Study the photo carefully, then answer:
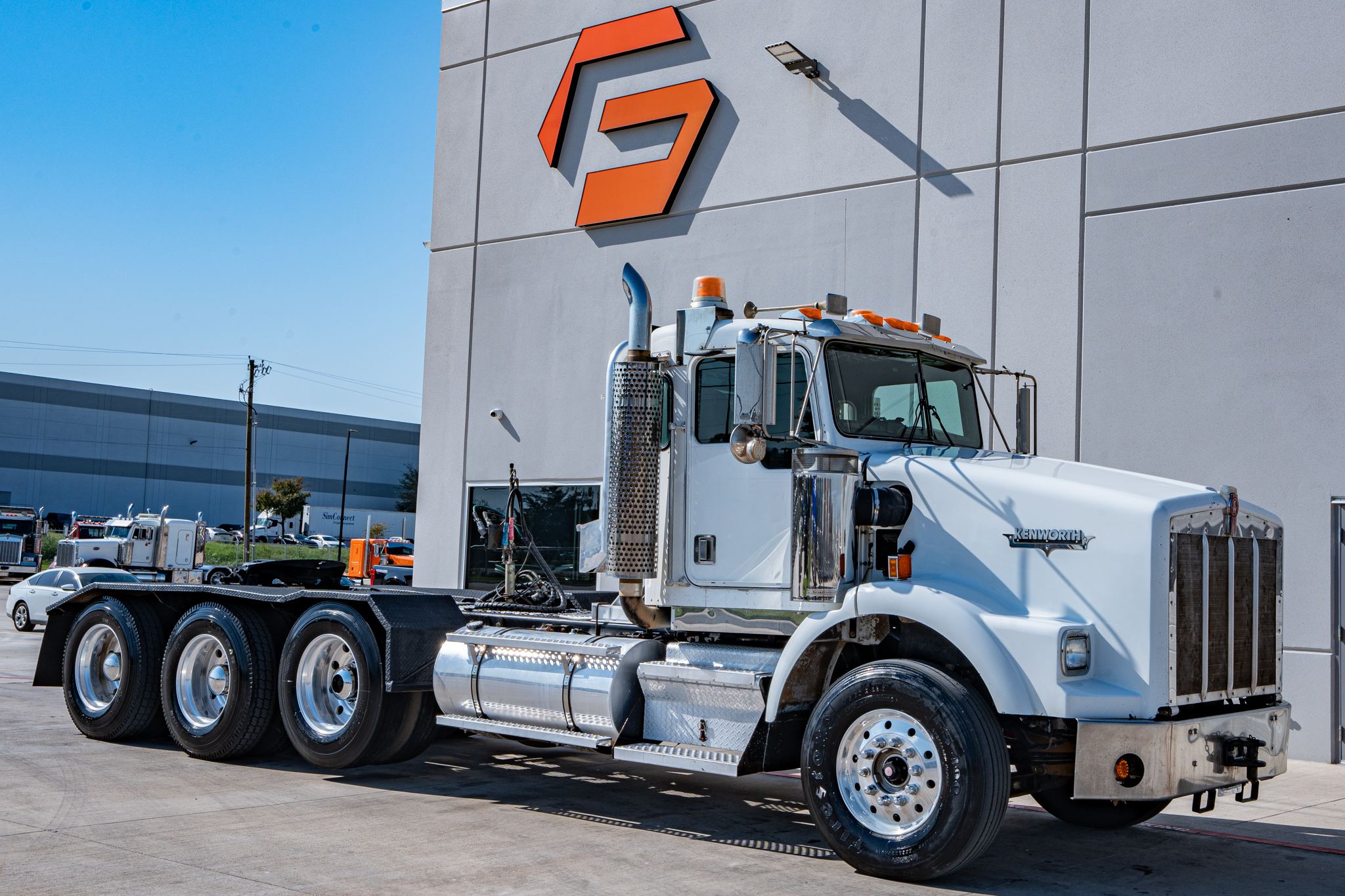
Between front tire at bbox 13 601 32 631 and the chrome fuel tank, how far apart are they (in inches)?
790

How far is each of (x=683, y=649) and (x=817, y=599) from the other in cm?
122

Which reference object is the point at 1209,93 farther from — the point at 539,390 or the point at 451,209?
the point at 451,209

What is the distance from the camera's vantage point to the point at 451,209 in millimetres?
18750

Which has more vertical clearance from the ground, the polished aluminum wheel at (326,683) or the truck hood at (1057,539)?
the truck hood at (1057,539)

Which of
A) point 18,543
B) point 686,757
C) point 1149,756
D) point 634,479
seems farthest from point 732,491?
point 18,543

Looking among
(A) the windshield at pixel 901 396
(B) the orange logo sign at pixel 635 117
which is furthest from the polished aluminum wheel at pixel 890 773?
(B) the orange logo sign at pixel 635 117

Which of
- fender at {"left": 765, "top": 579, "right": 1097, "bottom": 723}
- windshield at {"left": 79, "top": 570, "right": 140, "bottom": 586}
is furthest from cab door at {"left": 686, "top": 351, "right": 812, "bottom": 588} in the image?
windshield at {"left": 79, "top": 570, "right": 140, "bottom": 586}

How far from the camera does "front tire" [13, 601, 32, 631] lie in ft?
81.9

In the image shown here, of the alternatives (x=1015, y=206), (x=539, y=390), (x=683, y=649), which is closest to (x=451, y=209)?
(x=539, y=390)

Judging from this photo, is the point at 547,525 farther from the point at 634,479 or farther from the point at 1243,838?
the point at 1243,838

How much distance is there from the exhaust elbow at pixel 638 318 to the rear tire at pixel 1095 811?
3813mm

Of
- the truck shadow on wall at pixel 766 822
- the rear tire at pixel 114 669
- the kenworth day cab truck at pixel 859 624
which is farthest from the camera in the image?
the rear tire at pixel 114 669

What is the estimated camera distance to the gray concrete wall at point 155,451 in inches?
2928

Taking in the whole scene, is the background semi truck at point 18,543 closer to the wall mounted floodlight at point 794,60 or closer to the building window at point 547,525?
the building window at point 547,525
